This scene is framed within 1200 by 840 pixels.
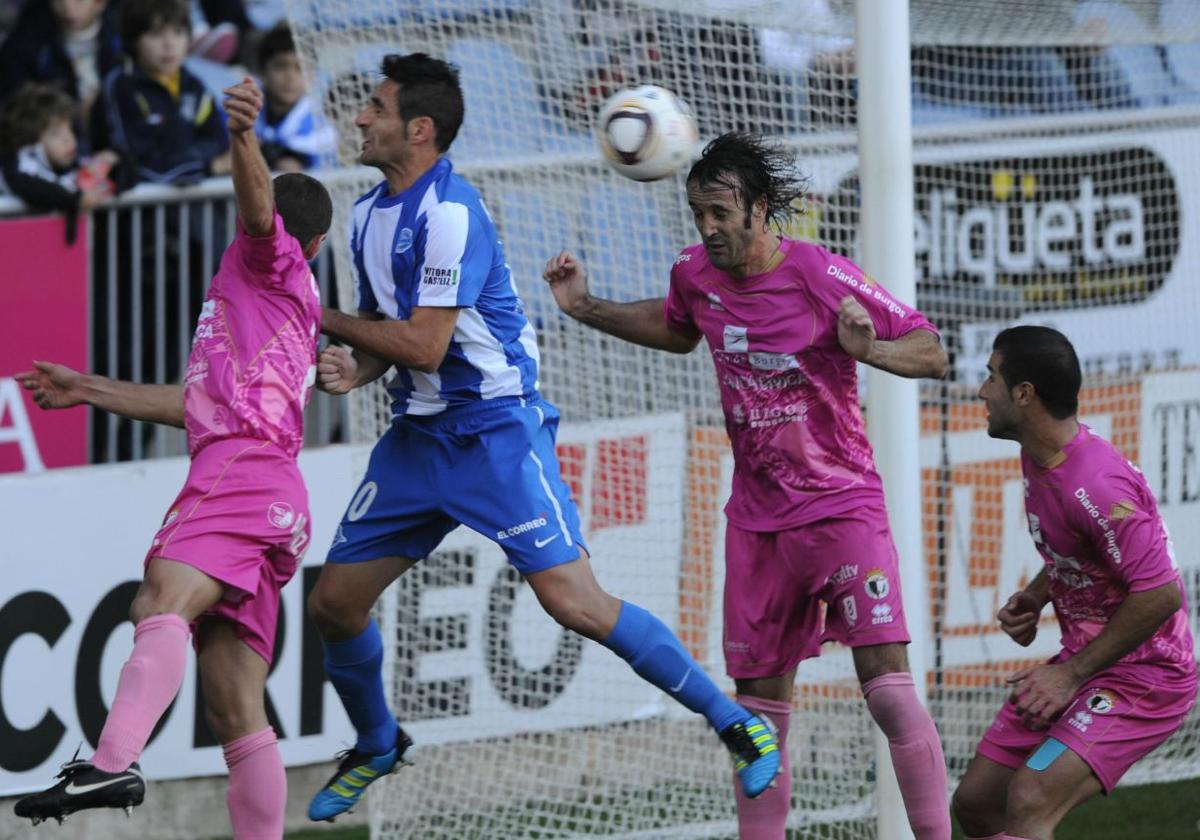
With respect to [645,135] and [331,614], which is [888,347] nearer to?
[645,135]

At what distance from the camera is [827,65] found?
696 centimetres

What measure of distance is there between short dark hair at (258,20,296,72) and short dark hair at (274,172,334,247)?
3960 mm

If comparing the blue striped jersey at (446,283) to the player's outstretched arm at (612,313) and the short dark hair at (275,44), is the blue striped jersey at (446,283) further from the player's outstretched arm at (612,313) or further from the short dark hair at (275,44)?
the short dark hair at (275,44)

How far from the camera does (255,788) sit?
5.20 m

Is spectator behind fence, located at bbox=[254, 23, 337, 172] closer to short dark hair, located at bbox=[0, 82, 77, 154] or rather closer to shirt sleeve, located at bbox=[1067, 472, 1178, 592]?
short dark hair, located at bbox=[0, 82, 77, 154]

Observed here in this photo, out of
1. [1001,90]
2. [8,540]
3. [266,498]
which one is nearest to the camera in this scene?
[266,498]

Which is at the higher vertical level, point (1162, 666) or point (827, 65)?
point (827, 65)

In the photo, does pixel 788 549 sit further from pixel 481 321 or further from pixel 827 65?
pixel 827 65

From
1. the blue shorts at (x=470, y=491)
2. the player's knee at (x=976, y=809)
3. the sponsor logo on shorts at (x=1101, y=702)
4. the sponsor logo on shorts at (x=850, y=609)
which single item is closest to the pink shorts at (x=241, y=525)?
the blue shorts at (x=470, y=491)

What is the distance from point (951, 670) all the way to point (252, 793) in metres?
3.63

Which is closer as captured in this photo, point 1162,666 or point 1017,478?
point 1162,666

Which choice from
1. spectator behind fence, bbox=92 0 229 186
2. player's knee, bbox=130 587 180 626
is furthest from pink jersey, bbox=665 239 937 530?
spectator behind fence, bbox=92 0 229 186

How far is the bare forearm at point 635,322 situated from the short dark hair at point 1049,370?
107 centimetres

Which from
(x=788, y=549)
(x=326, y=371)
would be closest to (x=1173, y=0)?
(x=788, y=549)
